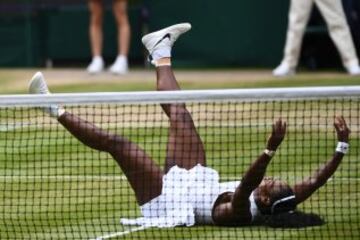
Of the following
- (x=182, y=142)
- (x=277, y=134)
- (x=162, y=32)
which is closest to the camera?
(x=277, y=134)

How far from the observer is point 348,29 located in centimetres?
1281

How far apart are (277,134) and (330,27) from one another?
22.5ft

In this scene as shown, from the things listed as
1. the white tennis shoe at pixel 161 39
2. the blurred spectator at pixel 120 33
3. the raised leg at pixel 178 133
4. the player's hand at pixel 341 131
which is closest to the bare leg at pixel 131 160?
the raised leg at pixel 178 133

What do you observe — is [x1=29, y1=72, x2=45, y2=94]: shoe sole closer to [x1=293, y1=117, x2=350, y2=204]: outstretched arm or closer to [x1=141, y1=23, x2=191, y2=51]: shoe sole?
[x1=141, y1=23, x2=191, y2=51]: shoe sole

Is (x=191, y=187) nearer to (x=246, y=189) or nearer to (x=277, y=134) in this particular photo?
(x=246, y=189)

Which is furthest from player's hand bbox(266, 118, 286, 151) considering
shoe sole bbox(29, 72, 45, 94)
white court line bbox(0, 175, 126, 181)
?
white court line bbox(0, 175, 126, 181)

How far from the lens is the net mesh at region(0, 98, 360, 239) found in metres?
6.66

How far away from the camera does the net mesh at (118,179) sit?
21.9 ft

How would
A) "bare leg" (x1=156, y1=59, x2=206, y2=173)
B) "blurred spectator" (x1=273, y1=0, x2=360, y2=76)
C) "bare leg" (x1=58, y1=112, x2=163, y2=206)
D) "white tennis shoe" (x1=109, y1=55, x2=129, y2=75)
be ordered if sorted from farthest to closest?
"white tennis shoe" (x1=109, y1=55, x2=129, y2=75), "blurred spectator" (x1=273, y1=0, x2=360, y2=76), "bare leg" (x1=156, y1=59, x2=206, y2=173), "bare leg" (x1=58, y1=112, x2=163, y2=206)

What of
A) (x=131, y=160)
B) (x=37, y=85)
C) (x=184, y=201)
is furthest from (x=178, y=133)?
(x=37, y=85)

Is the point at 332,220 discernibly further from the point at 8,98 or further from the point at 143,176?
the point at 8,98

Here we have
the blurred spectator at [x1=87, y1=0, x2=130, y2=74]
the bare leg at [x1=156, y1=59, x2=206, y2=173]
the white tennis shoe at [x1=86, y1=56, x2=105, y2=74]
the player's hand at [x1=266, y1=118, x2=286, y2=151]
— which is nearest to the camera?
the player's hand at [x1=266, y1=118, x2=286, y2=151]

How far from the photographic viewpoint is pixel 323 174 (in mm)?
6492

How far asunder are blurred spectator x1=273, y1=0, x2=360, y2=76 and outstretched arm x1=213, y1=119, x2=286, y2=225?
6.42m
